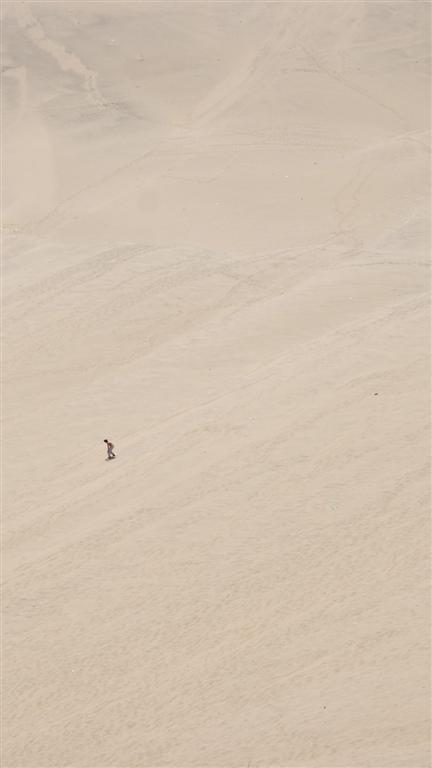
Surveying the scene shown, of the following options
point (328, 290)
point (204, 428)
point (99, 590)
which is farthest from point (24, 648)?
point (328, 290)

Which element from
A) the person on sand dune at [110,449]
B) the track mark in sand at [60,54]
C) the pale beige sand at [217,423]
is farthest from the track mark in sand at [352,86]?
the person on sand dune at [110,449]

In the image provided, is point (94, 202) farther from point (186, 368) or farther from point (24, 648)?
point (24, 648)

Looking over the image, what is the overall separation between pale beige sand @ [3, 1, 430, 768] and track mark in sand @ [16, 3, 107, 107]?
16.7 inches

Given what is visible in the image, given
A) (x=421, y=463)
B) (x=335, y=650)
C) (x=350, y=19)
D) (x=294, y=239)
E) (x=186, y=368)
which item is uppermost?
(x=350, y=19)

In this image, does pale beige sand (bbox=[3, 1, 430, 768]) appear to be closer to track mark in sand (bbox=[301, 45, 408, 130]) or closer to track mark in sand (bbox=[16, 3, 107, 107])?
track mark in sand (bbox=[301, 45, 408, 130])

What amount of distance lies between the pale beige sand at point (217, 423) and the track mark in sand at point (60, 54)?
42cm

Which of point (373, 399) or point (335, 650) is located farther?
point (373, 399)

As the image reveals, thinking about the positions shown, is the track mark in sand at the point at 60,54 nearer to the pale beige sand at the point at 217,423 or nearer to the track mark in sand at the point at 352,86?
the pale beige sand at the point at 217,423

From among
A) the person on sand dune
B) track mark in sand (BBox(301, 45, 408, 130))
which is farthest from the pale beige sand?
the person on sand dune

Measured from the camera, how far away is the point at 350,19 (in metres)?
30.4

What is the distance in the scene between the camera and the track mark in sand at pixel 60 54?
26980 mm

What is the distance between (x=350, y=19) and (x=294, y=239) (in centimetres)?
1462

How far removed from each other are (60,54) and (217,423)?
62.8ft

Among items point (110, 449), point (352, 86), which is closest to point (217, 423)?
point (110, 449)
